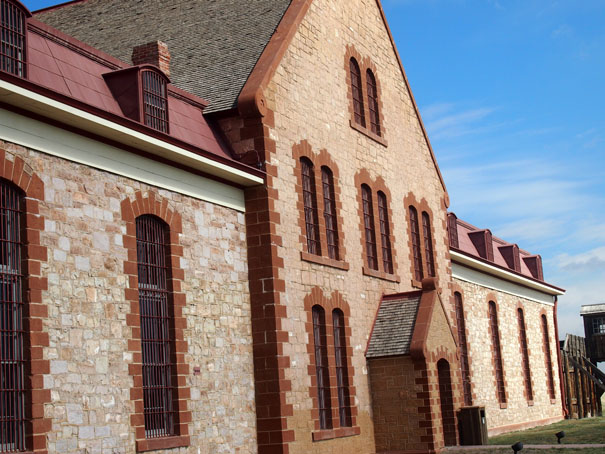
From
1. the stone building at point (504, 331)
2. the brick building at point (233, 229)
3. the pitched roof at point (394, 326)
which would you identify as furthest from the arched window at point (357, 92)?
the stone building at point (504, 331)

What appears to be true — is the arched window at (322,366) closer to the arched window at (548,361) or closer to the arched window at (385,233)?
the arched window at (385,233)

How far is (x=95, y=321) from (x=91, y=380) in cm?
95

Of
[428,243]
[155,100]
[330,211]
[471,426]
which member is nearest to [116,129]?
[155,100]

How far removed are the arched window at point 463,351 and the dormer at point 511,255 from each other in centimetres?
1050

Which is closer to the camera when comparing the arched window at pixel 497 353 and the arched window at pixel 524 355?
the arched window at pixel 497 353

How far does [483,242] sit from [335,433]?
781 inches

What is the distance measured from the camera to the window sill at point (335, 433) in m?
20.1

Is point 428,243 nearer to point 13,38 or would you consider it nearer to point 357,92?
point 357,92

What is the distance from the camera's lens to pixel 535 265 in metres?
45.8

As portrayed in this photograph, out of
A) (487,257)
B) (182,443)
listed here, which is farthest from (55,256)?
(487,257)

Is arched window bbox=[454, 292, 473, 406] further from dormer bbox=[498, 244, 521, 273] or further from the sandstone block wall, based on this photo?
the sandstone block wall

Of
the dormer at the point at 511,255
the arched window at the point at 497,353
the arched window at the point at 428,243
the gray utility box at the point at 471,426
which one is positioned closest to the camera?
the gray utility box at the point at 471,426

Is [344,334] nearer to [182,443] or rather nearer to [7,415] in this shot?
[182,443]

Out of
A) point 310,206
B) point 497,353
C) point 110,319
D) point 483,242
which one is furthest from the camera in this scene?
point 483,242
